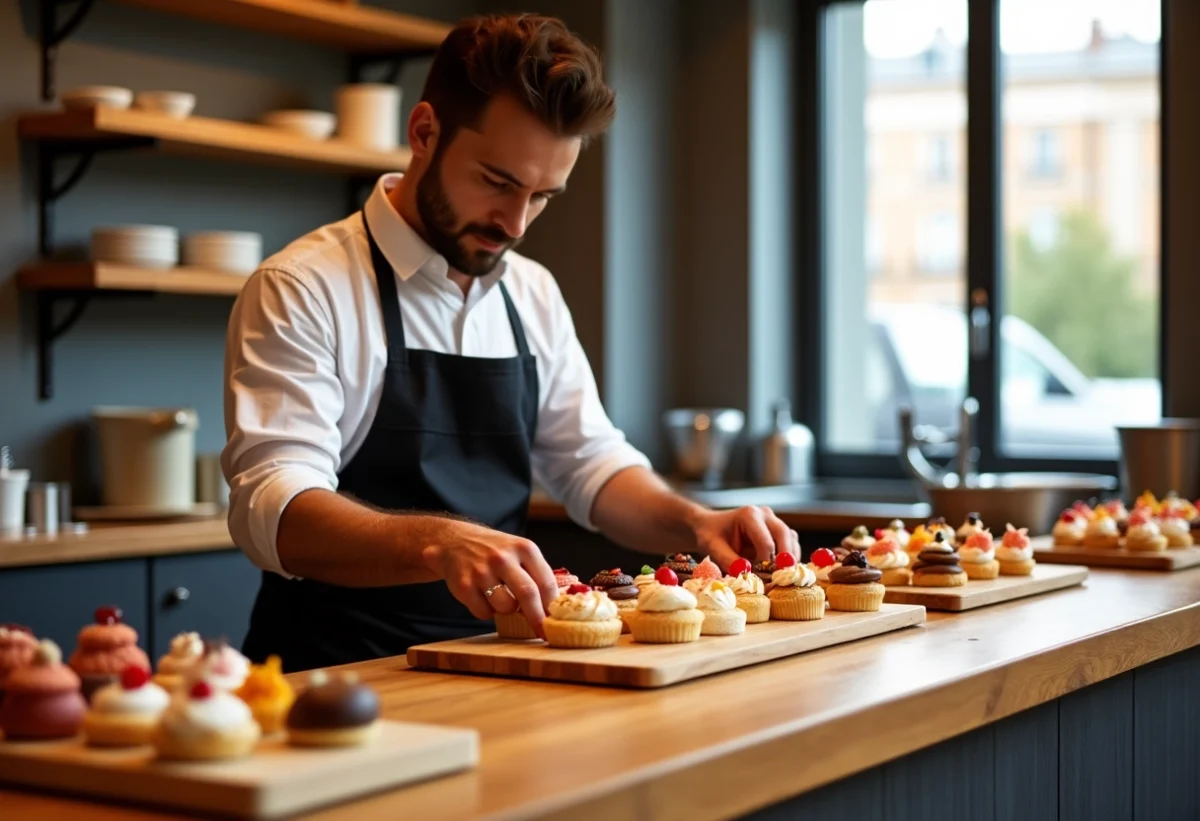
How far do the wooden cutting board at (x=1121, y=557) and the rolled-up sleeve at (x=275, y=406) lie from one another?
130 centimetres

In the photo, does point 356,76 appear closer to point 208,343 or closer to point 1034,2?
point 208,343

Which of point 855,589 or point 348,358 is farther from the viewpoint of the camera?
point 348,358

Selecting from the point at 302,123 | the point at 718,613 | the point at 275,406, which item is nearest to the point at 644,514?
the point at 275,406

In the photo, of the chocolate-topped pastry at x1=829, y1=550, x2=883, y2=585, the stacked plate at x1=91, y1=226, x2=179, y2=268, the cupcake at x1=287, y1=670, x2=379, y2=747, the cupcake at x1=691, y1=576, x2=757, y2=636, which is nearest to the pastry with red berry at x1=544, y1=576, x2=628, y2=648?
the cupcake at x1=691, y1=576, x2=757, y2=636

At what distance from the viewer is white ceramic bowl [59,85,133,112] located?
3570 millimetres

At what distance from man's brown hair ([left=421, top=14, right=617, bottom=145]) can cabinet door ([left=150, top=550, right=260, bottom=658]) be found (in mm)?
1611

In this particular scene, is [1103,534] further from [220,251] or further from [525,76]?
[220,251]

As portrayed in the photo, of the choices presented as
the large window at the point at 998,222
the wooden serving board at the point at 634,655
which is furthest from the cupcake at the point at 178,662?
the large window at the point at 998,222

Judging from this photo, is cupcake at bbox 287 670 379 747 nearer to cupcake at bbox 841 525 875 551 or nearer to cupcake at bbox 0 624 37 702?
cupcake at bbox 0 624 37 702

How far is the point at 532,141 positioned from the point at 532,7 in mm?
2950

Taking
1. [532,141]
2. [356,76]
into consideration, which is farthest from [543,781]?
[356,76]

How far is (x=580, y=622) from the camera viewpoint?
1.64 metres

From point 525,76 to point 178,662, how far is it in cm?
110

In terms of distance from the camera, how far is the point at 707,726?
133 cm
